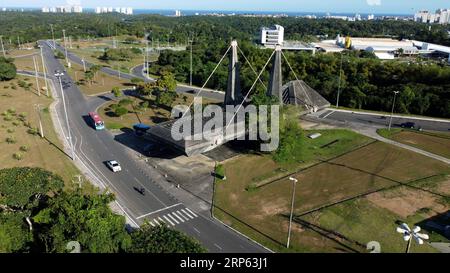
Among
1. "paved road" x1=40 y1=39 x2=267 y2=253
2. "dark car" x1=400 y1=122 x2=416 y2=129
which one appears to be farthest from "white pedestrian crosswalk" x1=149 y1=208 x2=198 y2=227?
"dark car" x1=400 y1=122 x2=416 y2=129

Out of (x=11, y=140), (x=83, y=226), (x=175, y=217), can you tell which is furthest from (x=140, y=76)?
(x=83, y=226)

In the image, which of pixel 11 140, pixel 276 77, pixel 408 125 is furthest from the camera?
pixel 408 125

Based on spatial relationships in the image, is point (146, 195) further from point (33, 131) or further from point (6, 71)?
point (6, 71)

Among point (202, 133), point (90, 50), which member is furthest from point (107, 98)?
point (90, 50)

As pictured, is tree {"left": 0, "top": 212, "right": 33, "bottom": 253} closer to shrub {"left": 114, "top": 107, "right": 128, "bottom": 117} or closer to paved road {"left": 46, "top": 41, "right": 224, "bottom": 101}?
shrub {"left": 114, "top": 107, "right": 128, "bottom": 117}
